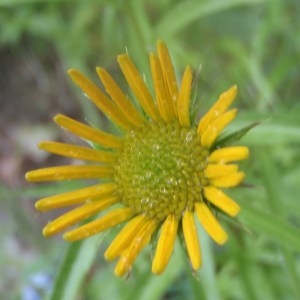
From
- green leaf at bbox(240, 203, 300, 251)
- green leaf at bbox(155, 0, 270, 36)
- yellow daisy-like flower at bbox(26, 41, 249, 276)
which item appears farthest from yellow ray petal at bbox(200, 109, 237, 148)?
green leaf at bbox(155, 0, 270, 36)

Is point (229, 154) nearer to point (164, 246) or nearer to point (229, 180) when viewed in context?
point (229, 180)

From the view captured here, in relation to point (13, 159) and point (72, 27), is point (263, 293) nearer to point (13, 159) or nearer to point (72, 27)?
point (72, 27)

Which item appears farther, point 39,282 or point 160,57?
point 39,282

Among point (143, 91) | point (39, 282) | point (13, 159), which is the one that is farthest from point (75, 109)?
point (143, 91)

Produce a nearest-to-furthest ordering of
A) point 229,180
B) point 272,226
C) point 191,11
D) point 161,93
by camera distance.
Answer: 1. point 229,180
2. point 161,93
3. point 272,226
4. point 191,11

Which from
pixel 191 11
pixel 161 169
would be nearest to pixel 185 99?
pixel 161 169

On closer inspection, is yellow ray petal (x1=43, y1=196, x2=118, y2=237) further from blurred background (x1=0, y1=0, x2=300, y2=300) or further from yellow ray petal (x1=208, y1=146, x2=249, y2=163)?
yellow ray petal (x1=208, y1=146, x2=249, y2=163)

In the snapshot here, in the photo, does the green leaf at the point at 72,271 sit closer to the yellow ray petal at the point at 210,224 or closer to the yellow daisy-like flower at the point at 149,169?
the yellow daisy-like flower at the point at 149,169
